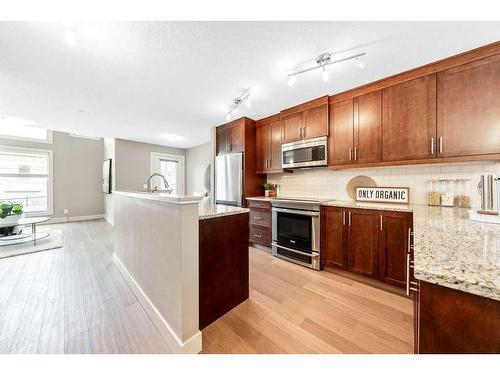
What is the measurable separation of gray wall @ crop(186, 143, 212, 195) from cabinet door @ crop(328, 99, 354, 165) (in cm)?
381

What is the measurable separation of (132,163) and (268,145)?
4242mm

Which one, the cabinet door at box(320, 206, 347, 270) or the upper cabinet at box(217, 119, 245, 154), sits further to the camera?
the upper cabinet at box(217, 119, 245, 154)

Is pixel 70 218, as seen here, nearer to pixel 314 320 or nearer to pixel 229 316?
pixel 229 316

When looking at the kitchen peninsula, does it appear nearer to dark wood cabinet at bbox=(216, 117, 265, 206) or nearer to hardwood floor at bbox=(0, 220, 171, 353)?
hardwood floor at bbox=(0, 220, 171, 353)

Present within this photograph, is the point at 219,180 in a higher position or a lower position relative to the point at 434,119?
lower

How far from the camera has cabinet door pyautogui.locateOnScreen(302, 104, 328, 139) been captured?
2.80 m

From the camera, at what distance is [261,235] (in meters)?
3.31

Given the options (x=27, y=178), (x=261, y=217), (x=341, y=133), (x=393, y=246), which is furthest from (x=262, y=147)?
(x=27, y=178)

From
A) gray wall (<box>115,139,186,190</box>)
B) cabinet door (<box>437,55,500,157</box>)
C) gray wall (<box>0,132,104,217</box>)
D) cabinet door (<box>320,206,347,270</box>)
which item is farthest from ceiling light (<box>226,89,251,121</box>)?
gray wall (<box>0,132,104,217</box>)

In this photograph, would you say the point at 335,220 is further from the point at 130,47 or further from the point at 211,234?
the point at 130,47

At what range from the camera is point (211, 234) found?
5.18ft

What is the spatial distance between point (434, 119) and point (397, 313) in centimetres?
197

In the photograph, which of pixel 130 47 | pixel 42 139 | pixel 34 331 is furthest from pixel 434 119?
pixel 42 139

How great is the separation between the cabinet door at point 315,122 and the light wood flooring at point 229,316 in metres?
1.98
